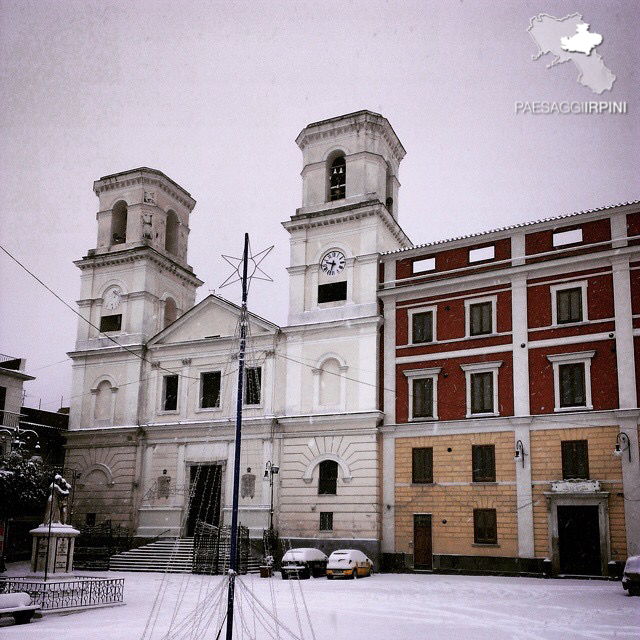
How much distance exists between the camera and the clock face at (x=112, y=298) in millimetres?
46309

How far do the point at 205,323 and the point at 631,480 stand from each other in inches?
915

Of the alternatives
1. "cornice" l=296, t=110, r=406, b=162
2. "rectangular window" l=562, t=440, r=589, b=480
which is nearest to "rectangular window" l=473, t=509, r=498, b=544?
"rectangular window" l=562, t=440, r=589, b=480

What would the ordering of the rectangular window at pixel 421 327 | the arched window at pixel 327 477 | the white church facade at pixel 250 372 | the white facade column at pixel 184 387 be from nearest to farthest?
the rectangular window at pixel 421 327 → the arched window at pixel 327 477 → the white church facade at pixel 250 372 → the white facade column at pixel 184 387

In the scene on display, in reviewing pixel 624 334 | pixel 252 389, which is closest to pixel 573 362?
pixel 624 334

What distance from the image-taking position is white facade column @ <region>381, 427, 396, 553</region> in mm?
35781

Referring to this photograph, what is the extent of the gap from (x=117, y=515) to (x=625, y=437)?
2611 cm

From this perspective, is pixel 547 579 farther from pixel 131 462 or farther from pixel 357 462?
pixel 131 462

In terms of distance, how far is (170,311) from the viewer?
48.1m

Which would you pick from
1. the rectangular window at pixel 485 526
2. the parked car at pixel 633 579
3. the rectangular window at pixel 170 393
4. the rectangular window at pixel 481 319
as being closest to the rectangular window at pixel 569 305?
the rectangular window at pixel 481 319

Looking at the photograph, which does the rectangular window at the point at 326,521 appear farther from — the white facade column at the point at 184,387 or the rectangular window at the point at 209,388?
the white facade column at the point at 184,387

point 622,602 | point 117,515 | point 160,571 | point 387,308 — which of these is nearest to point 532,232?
point 387,308

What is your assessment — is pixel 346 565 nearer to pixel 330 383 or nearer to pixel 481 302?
pixel 330 383

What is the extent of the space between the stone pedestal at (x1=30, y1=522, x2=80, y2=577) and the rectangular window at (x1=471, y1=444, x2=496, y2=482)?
706 inches

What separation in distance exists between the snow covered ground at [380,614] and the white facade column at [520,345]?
7.99m
